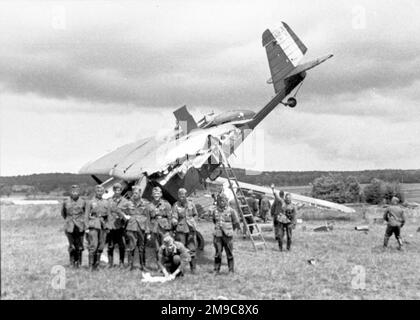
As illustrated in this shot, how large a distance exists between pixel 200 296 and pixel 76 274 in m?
3.05

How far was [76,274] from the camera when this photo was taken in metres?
9.99

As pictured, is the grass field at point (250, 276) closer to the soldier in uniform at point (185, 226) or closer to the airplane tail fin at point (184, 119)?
the soldier in uniform at point (185, 226)

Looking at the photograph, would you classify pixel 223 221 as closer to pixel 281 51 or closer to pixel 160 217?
pixel 160 217

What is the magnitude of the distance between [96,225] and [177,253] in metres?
2.04

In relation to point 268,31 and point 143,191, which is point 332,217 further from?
point 143,191

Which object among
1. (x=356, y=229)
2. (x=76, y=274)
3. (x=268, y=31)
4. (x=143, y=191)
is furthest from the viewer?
(x=356, y=229)

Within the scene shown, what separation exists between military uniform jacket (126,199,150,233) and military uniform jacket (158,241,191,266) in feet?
2.90

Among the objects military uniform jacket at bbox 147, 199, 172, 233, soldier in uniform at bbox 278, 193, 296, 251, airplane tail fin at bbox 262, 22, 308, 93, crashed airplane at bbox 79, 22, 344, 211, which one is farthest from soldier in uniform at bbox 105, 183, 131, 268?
airplane tail fin at bbox 262, 22, 308, 93

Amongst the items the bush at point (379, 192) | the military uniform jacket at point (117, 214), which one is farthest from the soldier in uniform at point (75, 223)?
the bush at point (379, 192)

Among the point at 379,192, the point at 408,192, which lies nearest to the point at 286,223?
the point at 379,192

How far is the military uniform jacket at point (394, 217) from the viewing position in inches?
601

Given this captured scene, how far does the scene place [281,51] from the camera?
17141 millimetres
